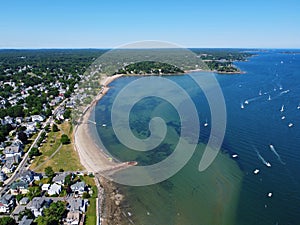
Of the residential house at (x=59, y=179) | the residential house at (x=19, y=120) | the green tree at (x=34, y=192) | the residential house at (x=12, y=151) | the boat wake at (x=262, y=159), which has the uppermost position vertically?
the residential house at (x=19, y=120)

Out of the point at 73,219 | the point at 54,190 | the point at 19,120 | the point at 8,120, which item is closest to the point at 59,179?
the point at 54,190

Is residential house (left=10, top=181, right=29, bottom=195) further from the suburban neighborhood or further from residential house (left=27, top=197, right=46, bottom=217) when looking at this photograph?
residential house (left=27, top=197, right=46, bottom=217)

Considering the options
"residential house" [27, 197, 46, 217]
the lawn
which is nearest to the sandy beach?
the lawn

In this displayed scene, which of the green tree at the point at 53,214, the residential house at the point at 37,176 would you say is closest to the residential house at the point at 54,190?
the green tree at the point at 53,214

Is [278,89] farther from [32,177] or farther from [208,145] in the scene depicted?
[32,177]

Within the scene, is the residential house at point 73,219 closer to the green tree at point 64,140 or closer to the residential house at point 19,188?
the residential house at point 19,188

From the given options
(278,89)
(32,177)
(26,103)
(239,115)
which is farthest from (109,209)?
(278,89)

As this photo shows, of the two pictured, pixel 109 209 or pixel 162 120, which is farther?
pixel 162 120
